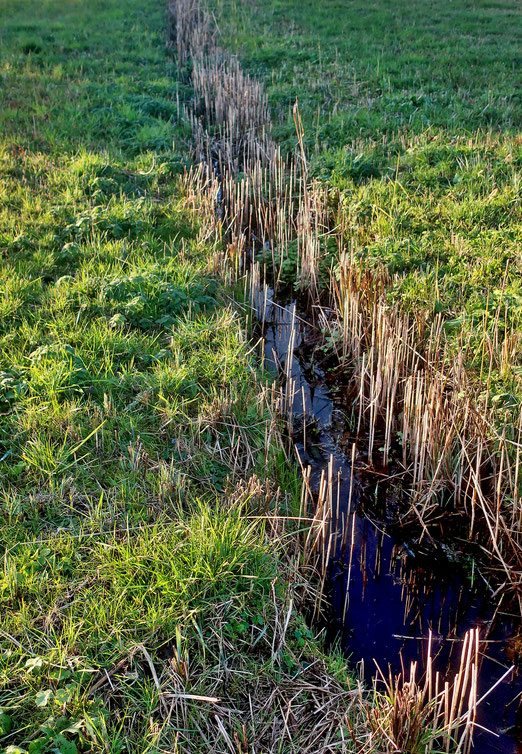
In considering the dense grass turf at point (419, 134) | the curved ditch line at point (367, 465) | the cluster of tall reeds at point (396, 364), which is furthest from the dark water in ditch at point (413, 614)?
the dense grass turf at point (419, 134)

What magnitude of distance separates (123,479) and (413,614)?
1860 millimetres

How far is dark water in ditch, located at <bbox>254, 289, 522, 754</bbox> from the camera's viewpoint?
2924mm

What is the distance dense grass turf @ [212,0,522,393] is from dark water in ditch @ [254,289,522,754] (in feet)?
4.61

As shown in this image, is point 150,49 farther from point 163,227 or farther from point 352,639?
point 352,639

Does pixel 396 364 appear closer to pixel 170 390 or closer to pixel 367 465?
pixel 367 465

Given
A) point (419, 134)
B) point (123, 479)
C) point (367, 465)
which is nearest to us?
point (123, 479)

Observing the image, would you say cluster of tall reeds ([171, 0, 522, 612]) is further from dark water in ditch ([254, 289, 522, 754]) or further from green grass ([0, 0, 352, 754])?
green grass ([0, 0, 352, 754])

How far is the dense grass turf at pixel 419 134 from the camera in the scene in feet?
17.8

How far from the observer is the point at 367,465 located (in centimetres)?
433

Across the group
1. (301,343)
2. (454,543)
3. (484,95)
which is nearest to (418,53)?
(484,95)

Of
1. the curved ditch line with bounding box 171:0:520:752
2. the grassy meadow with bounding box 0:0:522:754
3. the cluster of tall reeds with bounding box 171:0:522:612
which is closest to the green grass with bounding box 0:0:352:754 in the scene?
the grassy meadow with bounding box 0:0:522:754

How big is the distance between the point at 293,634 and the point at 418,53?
12.6 meters

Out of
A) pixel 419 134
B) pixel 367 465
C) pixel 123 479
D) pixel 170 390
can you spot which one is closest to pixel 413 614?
pixel 367 465

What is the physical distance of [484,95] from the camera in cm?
964
